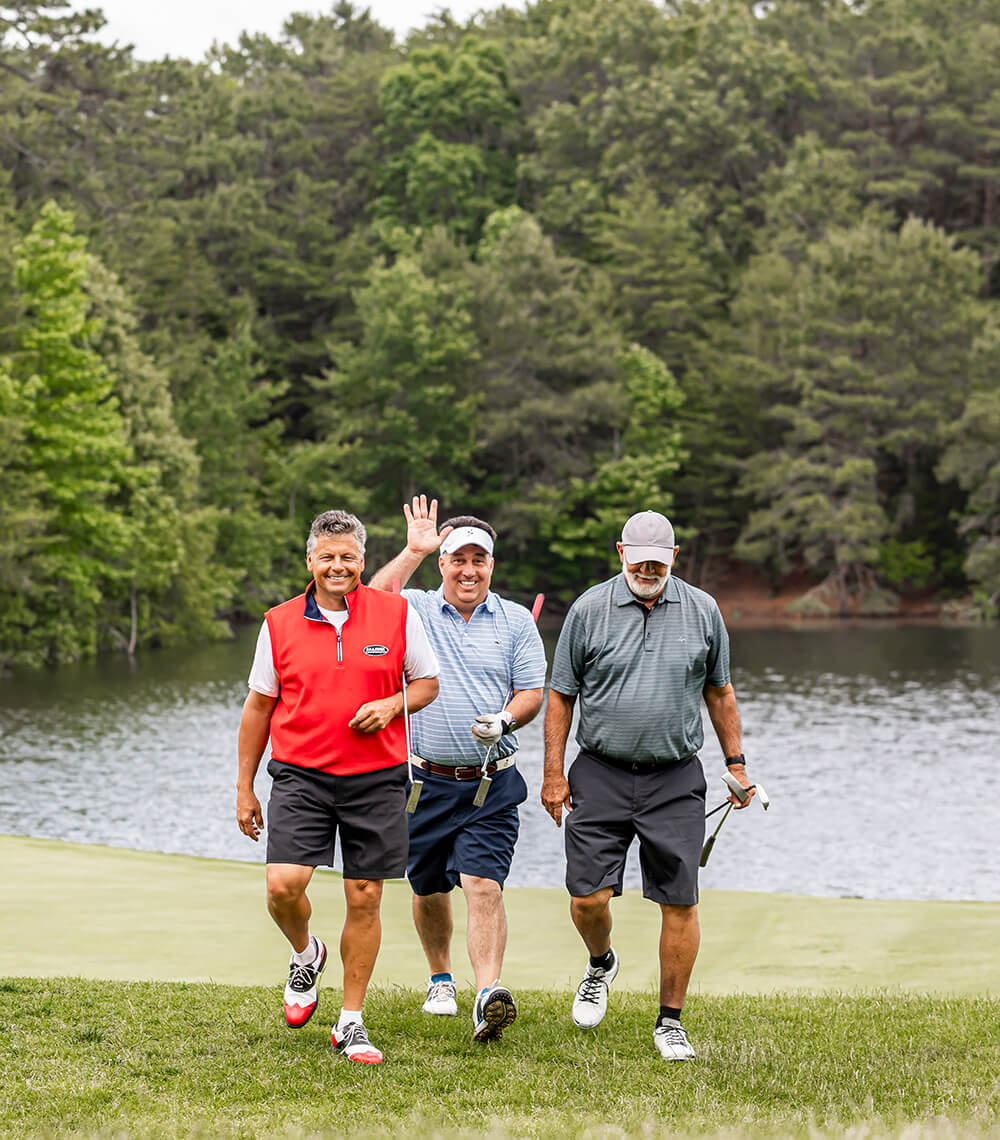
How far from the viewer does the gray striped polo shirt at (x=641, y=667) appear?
618 centimetres

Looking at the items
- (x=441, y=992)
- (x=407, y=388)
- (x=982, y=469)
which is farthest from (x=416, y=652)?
(x=407, y=388)

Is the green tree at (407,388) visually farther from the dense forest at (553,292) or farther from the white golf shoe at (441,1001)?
the white golf shoe at (441,1001)

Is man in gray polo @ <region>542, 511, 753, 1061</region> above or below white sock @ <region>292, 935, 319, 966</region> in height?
above

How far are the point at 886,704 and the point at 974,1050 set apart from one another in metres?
26.2

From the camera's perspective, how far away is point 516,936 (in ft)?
31.7

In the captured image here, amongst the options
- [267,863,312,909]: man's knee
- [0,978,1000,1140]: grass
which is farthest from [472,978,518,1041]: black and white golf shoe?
[267,863,312,909]: man's knee

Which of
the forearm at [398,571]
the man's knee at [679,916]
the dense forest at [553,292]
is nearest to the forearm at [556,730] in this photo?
the man's knee at [679,916]

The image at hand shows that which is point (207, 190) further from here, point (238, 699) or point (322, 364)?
point (238, 699)

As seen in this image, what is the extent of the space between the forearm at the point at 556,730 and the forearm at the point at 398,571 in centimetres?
84

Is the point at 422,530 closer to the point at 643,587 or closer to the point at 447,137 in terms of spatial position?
the point at 643,587

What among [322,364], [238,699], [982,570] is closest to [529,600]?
[322,364]

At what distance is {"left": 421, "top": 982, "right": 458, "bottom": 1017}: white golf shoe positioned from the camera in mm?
6594

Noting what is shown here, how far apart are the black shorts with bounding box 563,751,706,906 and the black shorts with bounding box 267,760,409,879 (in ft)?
2.51

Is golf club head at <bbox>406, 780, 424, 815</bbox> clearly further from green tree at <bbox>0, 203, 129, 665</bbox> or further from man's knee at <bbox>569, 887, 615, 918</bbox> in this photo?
green tree at <bbox>0, 203, 129, 665</bbox>
